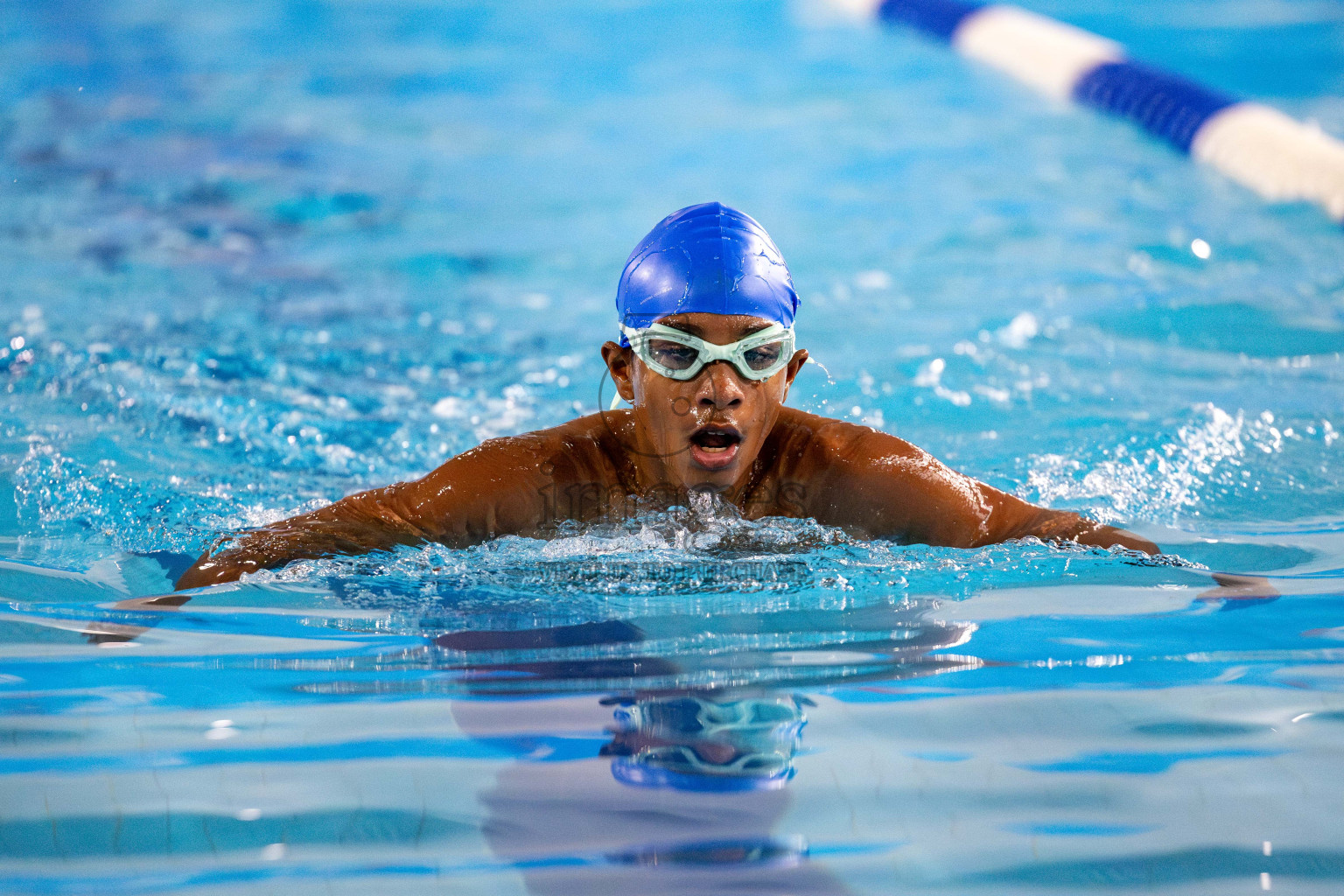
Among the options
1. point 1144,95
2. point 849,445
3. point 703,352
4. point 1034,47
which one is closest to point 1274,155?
point 1144,95

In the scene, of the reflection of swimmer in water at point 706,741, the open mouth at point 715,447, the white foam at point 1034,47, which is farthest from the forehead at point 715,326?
the white foam at point 1034,47

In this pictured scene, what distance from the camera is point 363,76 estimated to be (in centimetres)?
1038

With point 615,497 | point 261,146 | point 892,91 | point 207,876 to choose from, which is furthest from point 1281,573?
point 892,91

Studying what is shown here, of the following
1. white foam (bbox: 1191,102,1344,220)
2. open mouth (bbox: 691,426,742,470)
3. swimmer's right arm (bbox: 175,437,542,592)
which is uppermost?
white foam (bbox: 1191,102,1344,220)

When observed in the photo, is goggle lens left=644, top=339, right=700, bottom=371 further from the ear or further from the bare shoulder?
the bare shoulder

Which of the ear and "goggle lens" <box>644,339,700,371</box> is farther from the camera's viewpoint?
the ear

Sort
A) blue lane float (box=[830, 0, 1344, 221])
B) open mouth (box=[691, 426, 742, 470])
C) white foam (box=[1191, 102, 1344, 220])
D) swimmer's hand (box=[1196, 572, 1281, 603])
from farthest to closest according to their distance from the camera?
blue lane float (box=[830, 0, 1344, 221]) → white foam (box=[1191, 102, 1344, 220]) → open mouth (box=[691, 426, 742, 470]) → swimmer's hand (box=[1196, 572, 1281, 603])

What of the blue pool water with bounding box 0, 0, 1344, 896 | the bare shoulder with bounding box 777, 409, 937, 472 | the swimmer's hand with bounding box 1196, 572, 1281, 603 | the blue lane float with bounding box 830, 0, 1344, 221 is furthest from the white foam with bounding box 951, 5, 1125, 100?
→ the swimmer's hand with bounding box 1196, 572, 1281, 603

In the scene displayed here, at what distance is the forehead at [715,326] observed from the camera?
8.89 ft

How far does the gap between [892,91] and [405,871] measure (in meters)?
9.01

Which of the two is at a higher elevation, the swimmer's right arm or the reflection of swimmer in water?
the swimmer's right arm

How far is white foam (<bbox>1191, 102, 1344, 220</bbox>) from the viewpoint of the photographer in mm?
6836

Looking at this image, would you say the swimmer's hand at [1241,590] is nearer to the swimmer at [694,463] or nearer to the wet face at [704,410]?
the swimmer at [694,463]

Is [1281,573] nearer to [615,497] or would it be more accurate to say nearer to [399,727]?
[615,497]
